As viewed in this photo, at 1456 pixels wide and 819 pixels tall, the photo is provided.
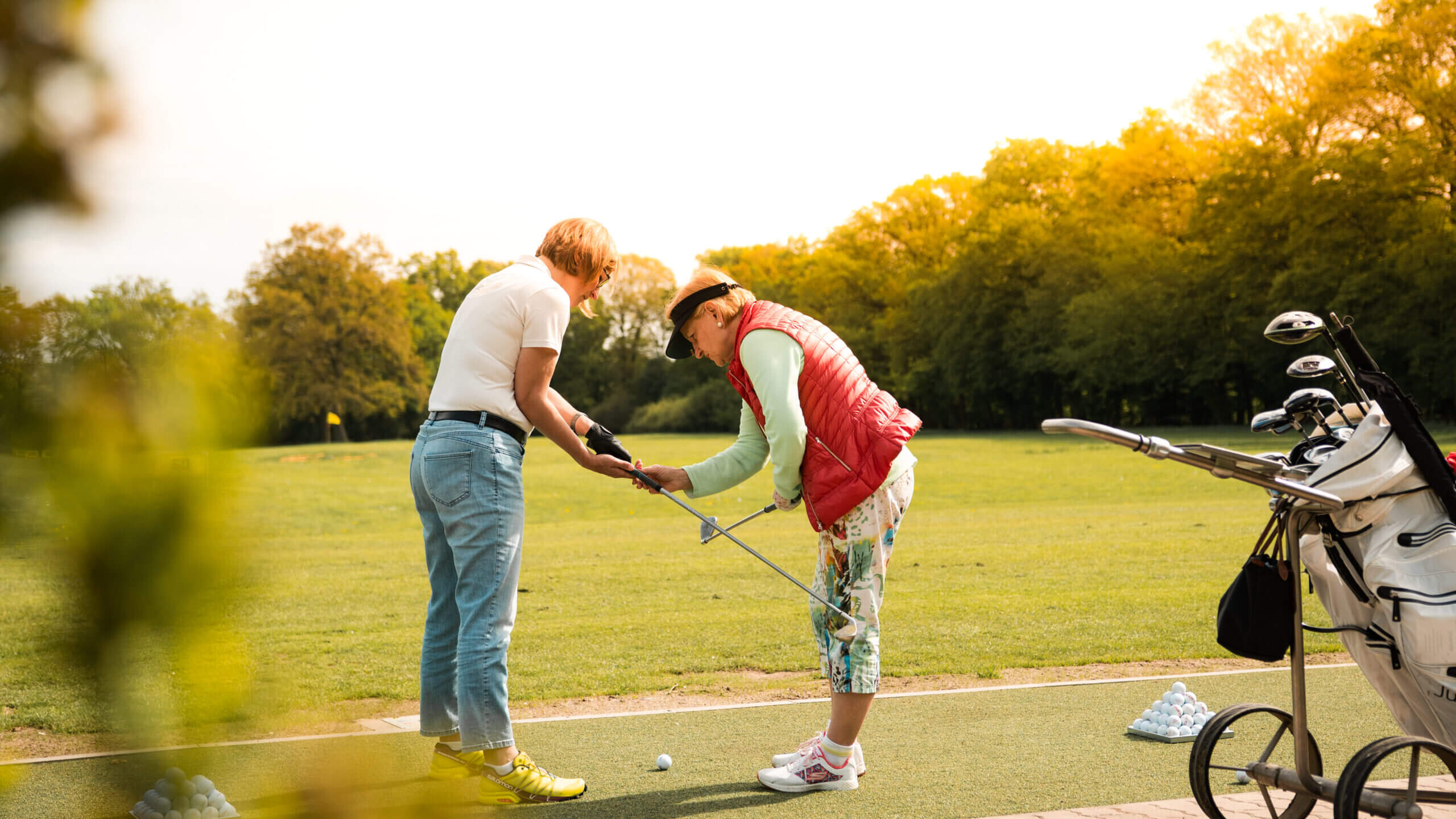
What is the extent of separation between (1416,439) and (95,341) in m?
3.87

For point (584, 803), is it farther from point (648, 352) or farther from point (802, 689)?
point (648, 352)

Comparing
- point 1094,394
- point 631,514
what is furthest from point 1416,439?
point 1094,394

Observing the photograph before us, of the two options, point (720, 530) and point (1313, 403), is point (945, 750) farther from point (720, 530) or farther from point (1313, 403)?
point (1313, 403)

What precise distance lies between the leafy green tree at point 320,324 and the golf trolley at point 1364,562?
202 cm

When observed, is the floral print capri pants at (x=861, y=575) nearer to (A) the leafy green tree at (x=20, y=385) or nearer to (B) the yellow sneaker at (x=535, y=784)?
(B) the yellow sneaker at (x=535, y=784)

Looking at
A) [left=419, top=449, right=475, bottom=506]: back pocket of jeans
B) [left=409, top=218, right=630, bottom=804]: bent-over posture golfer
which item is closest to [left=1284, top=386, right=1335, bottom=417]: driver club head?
[left=409, top=218, right=630, bottom=804]: bent-over posture golfer

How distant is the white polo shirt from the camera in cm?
427

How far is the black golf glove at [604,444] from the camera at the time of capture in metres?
4.71

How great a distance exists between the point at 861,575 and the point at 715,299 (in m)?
1.22

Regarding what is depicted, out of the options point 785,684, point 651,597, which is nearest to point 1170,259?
point 651,597

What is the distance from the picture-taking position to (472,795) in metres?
0.83

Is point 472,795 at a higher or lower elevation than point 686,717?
higher

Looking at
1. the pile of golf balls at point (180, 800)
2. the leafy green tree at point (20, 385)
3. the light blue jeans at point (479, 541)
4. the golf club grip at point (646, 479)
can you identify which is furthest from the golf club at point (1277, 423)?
the leafy green tree at point (20, 385)

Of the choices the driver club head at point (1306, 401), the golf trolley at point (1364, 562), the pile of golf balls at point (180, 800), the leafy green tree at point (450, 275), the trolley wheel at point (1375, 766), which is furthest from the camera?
the leafy green tree at point (450, 275)
